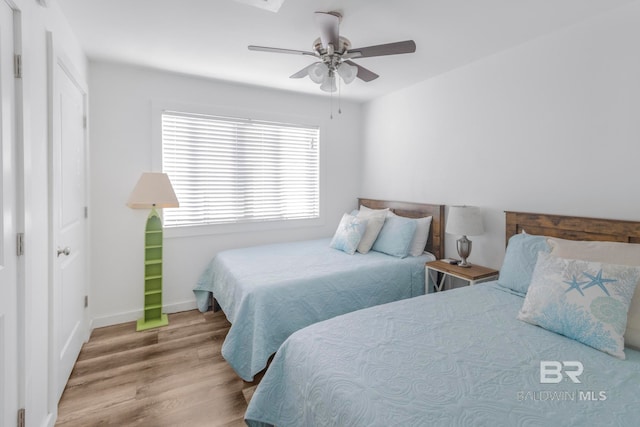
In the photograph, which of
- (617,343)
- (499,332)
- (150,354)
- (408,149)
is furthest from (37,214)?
(408,149)

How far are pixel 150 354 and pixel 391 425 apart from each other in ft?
7.42

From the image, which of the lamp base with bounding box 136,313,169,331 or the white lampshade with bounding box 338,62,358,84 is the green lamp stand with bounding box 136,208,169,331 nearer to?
the lamp base with bounding box 136,313,169,331

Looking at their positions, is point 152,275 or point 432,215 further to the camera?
point 432,215

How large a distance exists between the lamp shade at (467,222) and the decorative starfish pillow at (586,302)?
36.5 inches

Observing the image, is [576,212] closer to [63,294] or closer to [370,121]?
[370,121]

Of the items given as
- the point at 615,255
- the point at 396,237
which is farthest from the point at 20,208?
the point at 615,255

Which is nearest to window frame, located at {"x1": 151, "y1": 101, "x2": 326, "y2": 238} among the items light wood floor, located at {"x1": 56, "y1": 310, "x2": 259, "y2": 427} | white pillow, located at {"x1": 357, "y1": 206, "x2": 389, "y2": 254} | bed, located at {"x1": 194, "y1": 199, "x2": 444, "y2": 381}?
bed, located at {"x1": 194, "y1": 199, "x2": 444, "y2": 381}

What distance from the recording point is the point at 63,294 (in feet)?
6.87

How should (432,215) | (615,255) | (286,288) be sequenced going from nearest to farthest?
1. (615,255)
2. (286,288)
3. (432,215)

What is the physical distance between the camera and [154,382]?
215cm

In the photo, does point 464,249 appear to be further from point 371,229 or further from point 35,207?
point 35,207

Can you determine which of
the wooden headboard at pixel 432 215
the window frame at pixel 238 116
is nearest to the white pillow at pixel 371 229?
the wooden headboard at pixel 432 215

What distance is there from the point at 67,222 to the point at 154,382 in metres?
1.26

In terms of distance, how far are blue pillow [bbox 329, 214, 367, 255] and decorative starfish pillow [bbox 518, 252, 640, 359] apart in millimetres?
1665
